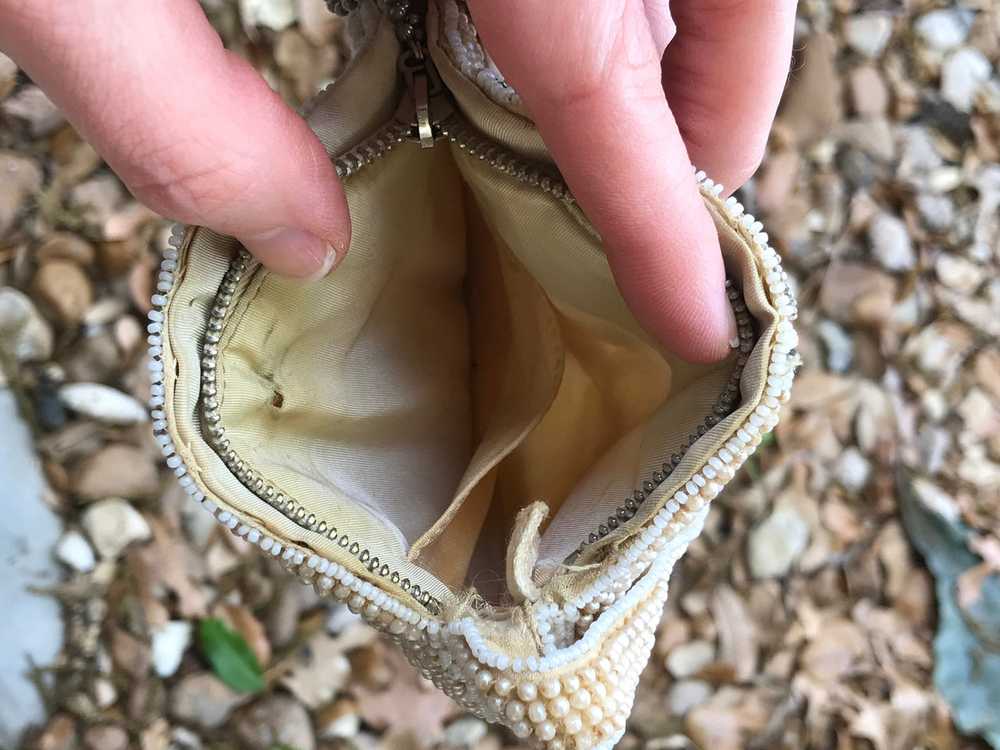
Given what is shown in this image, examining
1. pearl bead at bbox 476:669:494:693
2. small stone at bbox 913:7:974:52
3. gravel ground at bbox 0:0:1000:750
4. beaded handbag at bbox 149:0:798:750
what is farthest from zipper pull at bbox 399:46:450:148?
small stone at bbox 913:7:974:52

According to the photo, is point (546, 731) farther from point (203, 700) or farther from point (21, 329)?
point (21, 329)

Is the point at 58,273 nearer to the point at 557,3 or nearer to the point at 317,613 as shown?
the point at 317,613

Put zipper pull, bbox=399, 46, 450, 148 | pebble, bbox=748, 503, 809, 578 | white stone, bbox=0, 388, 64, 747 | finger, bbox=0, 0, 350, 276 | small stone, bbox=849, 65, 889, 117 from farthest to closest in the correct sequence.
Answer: small stone, bbox=849, 65, 889, 117, pebble, bbox=748, 503, 809, 578, white stone, bbox=0, 388, 64, 747, zipper pull, bbox=399, 46, 450, 148, finger, bbox=0, 0, 350, 276

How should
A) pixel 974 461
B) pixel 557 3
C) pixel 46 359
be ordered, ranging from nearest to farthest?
pixel 557 3
pixel 46 359
pixel 974 461

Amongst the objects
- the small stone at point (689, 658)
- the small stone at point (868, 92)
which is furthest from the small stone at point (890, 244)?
the small stone at point (689, 658)

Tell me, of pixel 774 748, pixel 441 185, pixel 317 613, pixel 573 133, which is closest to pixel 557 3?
pixel 573 133

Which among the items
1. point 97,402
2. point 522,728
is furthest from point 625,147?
point 97,402

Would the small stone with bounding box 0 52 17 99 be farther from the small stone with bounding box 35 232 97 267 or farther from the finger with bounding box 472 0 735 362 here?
the finger with bounding box 472 0 735 362
